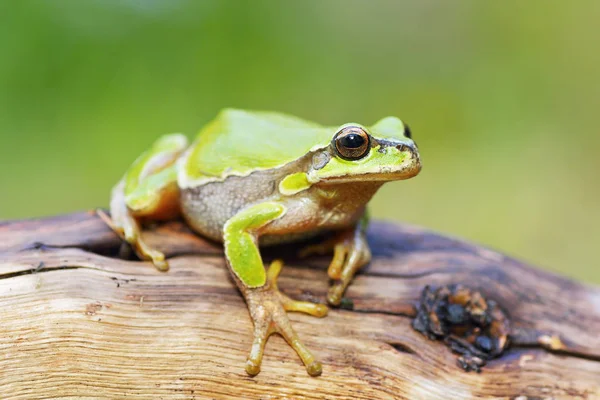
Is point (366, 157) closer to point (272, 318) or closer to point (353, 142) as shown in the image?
point (353, 142)

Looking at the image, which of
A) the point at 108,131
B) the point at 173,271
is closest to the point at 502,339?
the point at 173,271

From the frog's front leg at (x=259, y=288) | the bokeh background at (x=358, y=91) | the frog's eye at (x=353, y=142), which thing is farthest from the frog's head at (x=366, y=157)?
the bokeh background at (x=358, y=91)

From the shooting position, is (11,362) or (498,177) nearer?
(11,362)

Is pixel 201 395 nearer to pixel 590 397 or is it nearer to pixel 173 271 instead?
pixel 173 271

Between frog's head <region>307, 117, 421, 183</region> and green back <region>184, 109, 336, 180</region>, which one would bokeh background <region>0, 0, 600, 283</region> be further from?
frog's head <region>307, 117, 421, 183</region>

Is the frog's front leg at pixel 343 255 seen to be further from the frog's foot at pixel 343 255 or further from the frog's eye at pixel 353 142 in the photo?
the frog's eye at pixel 353 142

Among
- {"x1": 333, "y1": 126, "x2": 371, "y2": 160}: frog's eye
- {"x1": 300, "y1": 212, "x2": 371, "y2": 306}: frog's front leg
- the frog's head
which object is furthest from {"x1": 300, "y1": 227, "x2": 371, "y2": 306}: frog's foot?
{"x1": 333, "y1": 126, "x2": 371, "y2": 160}: frog's eye

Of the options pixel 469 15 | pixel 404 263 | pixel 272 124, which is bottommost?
pixel 404 263
